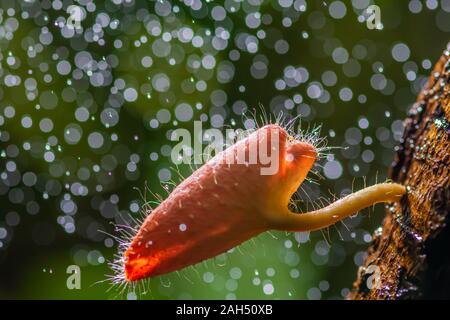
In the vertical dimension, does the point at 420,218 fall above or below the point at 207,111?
above

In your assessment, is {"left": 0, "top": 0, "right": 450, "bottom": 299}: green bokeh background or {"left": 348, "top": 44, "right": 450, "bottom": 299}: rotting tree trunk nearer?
{"left": 348, "top": 44, "right": 450, "bottom": 299}: rotting tree trunk

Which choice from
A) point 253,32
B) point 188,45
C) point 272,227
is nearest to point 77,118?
point 188,45

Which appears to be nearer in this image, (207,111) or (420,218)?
(420,218)

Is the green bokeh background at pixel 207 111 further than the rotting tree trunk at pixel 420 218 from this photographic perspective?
Yes
